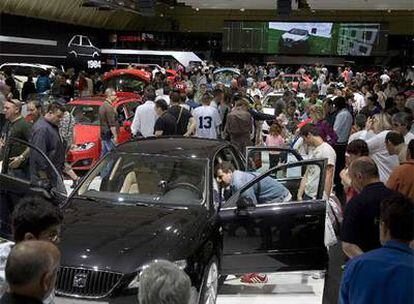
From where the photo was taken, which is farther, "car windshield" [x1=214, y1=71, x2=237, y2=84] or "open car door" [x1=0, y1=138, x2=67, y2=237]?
"car windshield" [x1=214, y1=71, x2=237, y2=84]

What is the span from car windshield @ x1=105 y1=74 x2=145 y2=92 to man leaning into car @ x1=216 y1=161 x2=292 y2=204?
15.2 metres

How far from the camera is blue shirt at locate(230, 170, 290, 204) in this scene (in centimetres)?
649

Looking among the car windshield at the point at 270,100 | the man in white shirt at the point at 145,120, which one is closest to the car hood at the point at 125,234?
the man in white shirt at the point at 145,120

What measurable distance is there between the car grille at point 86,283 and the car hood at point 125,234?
0.06 metres

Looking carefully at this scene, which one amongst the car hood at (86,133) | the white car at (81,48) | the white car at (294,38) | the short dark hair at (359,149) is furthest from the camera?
the white car at (294,38)

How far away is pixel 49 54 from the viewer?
3416 cm

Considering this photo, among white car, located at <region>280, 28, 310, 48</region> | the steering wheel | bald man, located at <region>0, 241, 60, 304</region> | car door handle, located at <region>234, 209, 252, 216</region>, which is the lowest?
car door handle, located at <region>234, 209, 252, 216</region>

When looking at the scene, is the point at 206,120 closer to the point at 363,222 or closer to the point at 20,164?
the point at 20,164

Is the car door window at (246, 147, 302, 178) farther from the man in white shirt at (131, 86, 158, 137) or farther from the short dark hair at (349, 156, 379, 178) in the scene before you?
the short dark hair at (349, 156, 379, 178)

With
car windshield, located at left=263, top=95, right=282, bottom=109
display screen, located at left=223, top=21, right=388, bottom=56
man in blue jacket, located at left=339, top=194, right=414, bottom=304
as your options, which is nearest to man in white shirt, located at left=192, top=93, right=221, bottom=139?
car windshield, located at left=263, top=95, right=282, bottom=109

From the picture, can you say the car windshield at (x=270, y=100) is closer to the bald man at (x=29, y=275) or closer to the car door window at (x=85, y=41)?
the bald man at (x=29, y=275)

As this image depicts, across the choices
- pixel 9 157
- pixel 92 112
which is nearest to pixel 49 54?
pixel 92 112

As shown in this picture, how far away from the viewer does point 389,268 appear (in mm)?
3234

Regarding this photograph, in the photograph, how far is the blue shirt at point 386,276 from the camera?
3.23 meters
